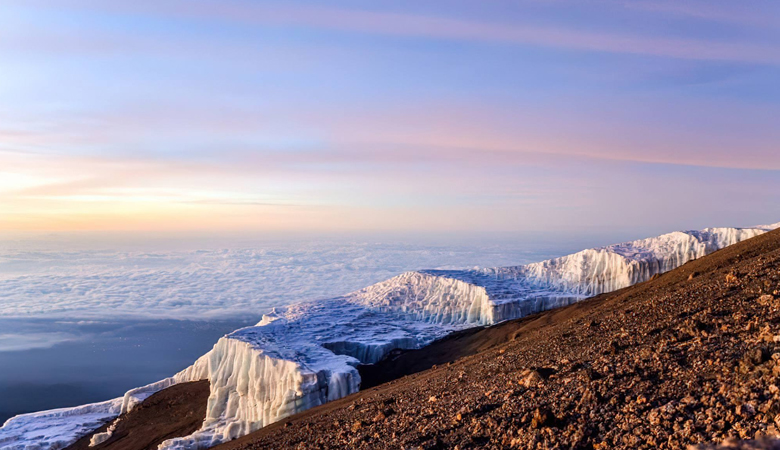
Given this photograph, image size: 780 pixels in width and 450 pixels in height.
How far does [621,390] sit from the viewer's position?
977cm

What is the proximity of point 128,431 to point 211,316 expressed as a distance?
11547 cm

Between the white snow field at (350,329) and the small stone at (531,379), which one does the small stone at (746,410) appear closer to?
the small stone at (531,379)

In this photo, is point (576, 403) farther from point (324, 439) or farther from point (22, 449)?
point (22, 449)

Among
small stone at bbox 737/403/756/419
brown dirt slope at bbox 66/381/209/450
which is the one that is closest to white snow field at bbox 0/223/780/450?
brown dirt slope at bbox 66/381/209/450

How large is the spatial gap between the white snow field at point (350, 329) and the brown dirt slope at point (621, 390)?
13.8m

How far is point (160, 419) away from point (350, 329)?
58.5ft

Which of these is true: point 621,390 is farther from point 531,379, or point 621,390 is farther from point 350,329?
point 350,329

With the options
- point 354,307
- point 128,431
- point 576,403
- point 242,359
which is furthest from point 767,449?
point 354,307

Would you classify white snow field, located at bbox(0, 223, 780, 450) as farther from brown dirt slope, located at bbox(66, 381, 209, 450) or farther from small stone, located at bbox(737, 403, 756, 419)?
small stone, located at bbox(737, 403, 756, 419)

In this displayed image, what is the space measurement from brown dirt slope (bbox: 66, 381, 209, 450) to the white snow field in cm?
219

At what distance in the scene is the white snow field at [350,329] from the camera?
31.7m

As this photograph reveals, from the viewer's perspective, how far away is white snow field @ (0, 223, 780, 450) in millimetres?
31734

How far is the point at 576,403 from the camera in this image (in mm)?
9938

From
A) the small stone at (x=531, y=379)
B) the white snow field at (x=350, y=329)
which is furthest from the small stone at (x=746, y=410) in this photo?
the white snow field at (x=350, y=329)
